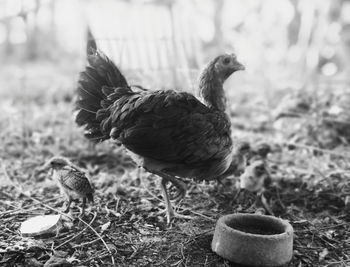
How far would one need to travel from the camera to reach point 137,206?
13.1 feet

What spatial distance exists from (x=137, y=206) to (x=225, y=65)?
1590mm

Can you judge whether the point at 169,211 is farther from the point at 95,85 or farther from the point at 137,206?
the point at 95,85

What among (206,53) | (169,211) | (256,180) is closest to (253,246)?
(169,211)

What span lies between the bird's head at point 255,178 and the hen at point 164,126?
620 millimetres

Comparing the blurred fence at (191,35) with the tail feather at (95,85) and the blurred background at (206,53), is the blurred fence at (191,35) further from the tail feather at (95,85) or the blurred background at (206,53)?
the tail feather at (95,85)

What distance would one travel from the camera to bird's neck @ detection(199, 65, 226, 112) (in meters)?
3.92

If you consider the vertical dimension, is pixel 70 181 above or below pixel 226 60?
below

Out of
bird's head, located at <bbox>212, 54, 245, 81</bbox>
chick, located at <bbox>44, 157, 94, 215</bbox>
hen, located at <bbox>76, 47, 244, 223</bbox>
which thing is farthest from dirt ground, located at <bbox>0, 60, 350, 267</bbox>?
bird's head, located at <bbox>212, 54, 245, 81</bbox>

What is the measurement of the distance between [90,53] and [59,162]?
115 centimetres

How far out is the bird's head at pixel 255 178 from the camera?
416cm

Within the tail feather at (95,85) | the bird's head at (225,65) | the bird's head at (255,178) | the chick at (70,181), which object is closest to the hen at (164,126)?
the tail feather at (95,85)

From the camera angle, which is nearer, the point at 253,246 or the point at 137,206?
the point at 253,246

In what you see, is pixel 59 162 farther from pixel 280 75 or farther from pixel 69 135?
pixel 280 75

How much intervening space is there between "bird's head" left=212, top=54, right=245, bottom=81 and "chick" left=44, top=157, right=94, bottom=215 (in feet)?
5.22
